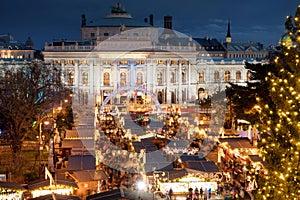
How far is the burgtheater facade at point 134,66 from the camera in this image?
7094 centimetres

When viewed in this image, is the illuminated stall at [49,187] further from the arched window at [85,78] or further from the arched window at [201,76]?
the arched window at [201,76]

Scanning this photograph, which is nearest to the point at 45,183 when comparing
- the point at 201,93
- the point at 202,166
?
the point at 202,166

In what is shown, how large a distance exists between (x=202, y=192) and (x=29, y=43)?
94.0 m

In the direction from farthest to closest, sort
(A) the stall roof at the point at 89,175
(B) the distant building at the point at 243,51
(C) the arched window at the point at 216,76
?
(B) the distant building at the point at 243,51 < (C) the arched window at the point at 216,76 < (A) the stall roof at the point at 89,175

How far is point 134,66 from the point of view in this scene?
72500 mm

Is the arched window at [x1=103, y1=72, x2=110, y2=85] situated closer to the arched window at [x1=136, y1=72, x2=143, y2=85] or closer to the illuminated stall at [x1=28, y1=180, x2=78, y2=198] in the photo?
the arched window at [x1=136, y1=72, x2=143, y2=85]

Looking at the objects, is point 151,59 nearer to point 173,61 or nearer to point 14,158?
point 173,61

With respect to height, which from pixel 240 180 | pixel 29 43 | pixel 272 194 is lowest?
pixel 240 180

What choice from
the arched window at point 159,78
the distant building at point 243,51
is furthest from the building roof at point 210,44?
the arched window at point 159,78

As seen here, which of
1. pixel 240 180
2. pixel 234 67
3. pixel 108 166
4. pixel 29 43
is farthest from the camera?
pixel 29 43

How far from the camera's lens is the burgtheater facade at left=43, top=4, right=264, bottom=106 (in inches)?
2793

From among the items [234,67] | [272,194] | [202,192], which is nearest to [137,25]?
[234,67]

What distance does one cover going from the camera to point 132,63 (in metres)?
72.4

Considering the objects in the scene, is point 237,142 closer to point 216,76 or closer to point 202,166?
point 202,166
